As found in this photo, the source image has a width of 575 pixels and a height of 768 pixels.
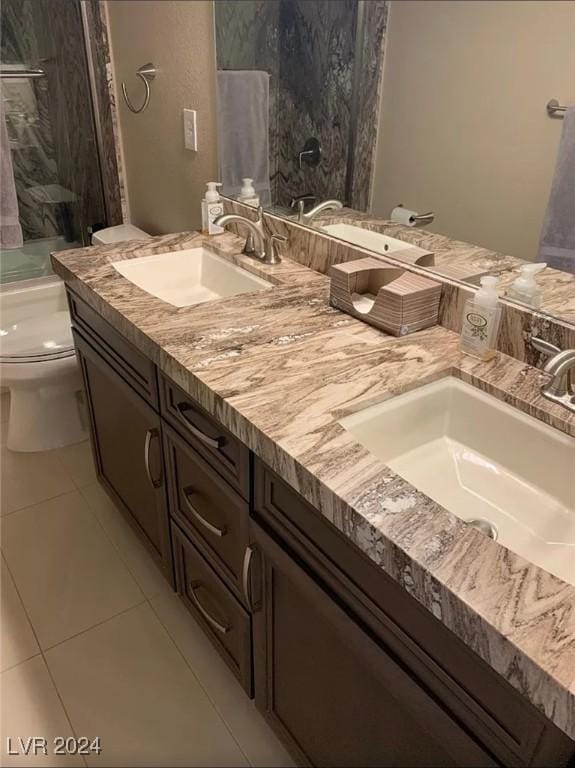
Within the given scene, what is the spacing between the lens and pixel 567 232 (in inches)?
38.8

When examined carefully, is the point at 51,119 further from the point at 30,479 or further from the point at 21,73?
the point at 30,479

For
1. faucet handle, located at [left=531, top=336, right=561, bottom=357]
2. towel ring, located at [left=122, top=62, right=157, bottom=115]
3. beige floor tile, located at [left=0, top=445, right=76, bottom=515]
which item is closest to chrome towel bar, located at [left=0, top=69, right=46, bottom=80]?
towel ring, located at [left=122, top=62, right=157, bottom=115]

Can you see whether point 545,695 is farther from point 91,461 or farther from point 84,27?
point 84,27

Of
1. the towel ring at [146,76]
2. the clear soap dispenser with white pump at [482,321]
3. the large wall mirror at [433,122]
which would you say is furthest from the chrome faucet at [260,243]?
the towel ring at [146,76]

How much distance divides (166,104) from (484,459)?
1.68 meters

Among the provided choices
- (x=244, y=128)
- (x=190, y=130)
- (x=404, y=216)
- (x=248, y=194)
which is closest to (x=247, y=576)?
(x=404, y=216)

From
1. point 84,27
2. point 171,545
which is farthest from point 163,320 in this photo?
point 84,27

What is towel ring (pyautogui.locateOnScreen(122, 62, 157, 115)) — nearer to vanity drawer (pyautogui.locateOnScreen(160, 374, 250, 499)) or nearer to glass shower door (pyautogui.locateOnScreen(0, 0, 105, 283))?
glass shower door (pyautogui.locateOnScreen(0, 0, 105, 283))

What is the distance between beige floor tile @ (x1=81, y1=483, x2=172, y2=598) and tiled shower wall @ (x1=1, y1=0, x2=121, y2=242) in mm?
1298

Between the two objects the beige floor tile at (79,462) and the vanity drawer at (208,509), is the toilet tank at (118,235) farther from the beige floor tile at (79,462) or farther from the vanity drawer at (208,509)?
the vanity drawer at (208,509)

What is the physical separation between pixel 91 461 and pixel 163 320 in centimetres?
115

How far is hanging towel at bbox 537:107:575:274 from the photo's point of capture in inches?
37.5

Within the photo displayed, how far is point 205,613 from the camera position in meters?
1.34

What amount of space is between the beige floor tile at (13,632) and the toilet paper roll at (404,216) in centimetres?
138
